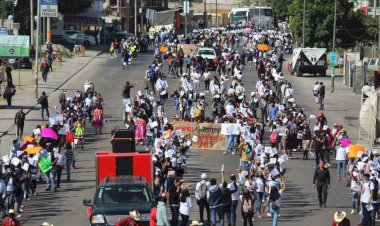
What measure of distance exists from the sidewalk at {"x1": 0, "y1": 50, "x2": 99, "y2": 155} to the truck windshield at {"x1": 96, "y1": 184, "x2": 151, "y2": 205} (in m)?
15.5

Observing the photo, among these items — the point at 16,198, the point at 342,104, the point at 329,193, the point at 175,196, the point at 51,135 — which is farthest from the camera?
the point at 342,104

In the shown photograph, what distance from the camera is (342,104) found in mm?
59312

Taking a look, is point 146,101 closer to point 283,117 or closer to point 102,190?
point 283,117

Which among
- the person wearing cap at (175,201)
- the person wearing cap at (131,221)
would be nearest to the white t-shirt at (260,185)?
the person wearing cap at (175,201)

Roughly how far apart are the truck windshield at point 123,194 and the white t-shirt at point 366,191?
5499mm

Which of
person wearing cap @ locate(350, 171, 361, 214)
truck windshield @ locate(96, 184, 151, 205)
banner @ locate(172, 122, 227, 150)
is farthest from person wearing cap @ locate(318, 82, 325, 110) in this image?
truck windshield @ locate(96, 184, 151, 205)

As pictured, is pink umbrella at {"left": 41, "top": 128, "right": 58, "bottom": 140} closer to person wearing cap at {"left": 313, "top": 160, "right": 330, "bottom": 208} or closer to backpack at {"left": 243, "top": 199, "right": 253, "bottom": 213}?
person wearing cap at {"left": 313, "top": 160, "right": 330, "bottom": 208}

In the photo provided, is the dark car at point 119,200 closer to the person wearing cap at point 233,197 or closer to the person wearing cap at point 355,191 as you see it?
the person wearing cap at point 233,197

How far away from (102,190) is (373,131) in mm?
17498

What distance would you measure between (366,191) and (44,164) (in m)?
9.59

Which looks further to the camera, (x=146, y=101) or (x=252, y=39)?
(x=252, y=39)

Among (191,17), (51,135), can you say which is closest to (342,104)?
(51,135)

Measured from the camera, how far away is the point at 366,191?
1125 inches

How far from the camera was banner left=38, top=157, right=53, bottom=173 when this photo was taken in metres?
33.7
